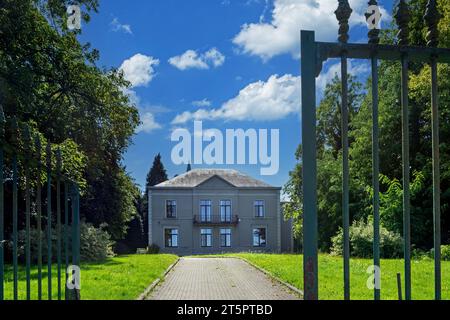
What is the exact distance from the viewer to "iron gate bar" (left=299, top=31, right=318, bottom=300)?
257 centimetres

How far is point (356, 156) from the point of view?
25.5 meters

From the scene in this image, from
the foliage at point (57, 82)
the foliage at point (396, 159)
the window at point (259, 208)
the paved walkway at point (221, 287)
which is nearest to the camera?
the paved walkway at point (221, 287)

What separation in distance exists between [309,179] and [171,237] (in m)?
38.2

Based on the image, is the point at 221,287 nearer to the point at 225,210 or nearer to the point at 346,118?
the point at 346,118

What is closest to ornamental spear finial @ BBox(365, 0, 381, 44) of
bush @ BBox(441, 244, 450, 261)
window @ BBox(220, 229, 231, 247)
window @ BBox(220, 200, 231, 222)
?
bush @ BBox(441, 244, 450, 261)

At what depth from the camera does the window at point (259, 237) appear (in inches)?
1586

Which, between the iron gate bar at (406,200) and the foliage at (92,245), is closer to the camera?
the iron gate bar at (406,200)

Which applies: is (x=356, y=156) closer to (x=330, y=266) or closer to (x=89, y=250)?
(x=330, y=266)

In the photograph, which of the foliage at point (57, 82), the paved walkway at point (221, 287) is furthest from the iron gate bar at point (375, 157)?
the foliage at point (57, 82)

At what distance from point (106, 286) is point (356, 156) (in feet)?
60.0

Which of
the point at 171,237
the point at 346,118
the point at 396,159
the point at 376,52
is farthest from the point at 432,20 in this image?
the point at 171,237

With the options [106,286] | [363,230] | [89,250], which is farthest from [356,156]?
[106,286]

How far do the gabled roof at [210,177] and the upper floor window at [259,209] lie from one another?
1351mm
